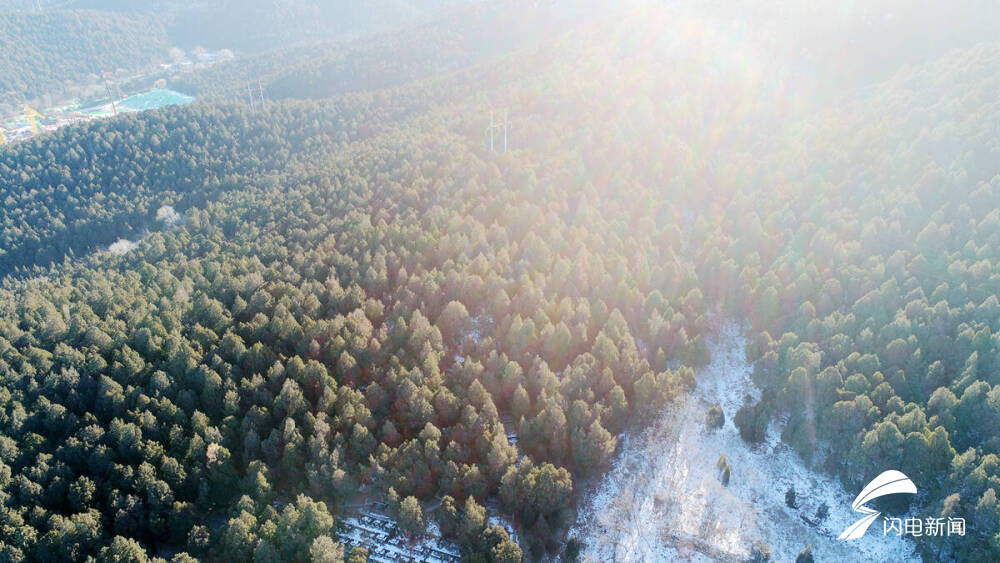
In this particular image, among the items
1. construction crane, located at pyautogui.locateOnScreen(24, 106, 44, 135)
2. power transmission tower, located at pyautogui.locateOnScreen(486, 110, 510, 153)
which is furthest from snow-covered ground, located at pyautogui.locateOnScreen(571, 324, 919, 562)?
construction crane, located at pyautogui.locateOnScreen(24, 106, 44, 135)

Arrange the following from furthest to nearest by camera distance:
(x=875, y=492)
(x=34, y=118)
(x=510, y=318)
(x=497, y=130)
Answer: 1. (x=34, y=118)
2. (x=497, y=130)
3. (x=510, y=318)
4. (x=875, y=492)

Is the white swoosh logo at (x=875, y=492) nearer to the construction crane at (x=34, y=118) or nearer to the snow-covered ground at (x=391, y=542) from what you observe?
the snow-covered ground at (x=391, y=542)

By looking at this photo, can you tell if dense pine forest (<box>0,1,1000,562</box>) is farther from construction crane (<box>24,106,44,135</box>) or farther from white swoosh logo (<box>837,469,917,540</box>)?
construction crane (<box>24,106,44,135</box>)

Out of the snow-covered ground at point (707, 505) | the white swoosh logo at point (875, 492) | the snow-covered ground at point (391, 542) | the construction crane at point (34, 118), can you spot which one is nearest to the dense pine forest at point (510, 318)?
the white swoosh logo at point (875, 492)

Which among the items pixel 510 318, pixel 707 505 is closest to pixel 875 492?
pixel 707 505

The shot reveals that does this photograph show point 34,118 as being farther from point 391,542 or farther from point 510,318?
point 391,542

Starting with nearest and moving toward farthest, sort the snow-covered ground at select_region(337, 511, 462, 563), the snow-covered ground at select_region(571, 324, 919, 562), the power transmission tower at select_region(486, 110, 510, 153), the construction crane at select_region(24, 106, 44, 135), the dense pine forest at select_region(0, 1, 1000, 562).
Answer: the snow-covered ground at select_region(337, 511, 462, 563) < the dense pine forest at select_region(0, 1, 1000, 562) < the snow-covered ground at select_region(571, 324, 919, 562) < the power transmission tower at select_region(486, 110, 510, 153) < the construction crane at select_region(24, 106, 44, 135)

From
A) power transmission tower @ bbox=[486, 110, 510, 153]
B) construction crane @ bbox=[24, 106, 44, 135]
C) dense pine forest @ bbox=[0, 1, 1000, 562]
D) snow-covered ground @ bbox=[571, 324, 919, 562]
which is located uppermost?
construction crane @ bbox=[24, 106, 44, 135]
